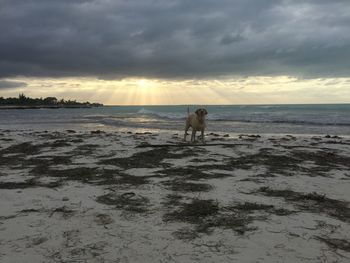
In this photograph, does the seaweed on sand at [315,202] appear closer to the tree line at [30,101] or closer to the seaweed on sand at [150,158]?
the seaweed on sand at [150,158]

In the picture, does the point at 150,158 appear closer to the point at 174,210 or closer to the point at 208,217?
the point at 174,210

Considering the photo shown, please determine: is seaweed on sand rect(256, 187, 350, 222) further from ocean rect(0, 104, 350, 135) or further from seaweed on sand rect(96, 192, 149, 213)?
ocean rect(0, 104, 350, 135)

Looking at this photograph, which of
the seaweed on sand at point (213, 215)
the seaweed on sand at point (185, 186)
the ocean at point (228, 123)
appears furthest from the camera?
the ocean at point (228, 123)

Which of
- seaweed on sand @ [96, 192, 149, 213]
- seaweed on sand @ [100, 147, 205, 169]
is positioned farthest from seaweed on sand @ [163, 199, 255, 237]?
seaweed on sand @ [100, 147, 205, 169]

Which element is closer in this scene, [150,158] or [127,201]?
[127,201]

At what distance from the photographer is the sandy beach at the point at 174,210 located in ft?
11.7

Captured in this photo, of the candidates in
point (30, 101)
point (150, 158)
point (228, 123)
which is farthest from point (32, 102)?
point (150, 158)

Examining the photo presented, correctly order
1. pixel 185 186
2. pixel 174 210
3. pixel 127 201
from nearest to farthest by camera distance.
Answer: pixel 174 210 < pixel 127 201 < pixel 185 186

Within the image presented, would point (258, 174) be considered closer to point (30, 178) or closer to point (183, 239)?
point (183, 239)

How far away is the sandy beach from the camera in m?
3.57

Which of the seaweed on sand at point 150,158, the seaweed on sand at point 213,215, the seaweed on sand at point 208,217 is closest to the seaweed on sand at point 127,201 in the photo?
the seaweed on sand at point 213,215

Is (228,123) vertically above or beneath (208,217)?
above

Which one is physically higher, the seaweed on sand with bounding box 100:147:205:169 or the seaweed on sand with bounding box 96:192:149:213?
the seaweed on sand with bounding box 100:147:205:169

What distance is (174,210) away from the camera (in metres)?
4.75
